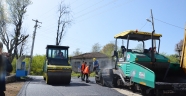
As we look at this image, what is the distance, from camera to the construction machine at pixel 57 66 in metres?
11.4

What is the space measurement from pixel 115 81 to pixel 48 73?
141 inches

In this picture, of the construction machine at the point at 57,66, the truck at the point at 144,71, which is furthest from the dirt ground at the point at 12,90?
the truck at the point at 144,71

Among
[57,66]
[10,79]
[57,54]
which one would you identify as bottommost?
[10,79]

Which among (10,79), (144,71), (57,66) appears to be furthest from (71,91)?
(10,79)

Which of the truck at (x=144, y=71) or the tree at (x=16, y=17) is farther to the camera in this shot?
the tree at (x=16, y=17)

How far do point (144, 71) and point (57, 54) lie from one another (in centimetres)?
694

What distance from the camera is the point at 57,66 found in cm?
1144

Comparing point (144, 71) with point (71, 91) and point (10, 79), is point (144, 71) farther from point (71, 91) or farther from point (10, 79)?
point (10, 79)

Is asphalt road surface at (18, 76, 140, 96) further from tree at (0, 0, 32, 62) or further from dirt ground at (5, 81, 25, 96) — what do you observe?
tree at (0, 0, 32, 62)

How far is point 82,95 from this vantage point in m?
7.95

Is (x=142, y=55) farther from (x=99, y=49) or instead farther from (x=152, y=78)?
(x=99, y=49)

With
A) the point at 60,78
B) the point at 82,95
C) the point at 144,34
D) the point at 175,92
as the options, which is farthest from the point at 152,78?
the point at 60,78

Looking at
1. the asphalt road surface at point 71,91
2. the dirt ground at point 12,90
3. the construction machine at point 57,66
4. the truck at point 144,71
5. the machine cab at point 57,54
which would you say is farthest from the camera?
the machine cab at point 57,54

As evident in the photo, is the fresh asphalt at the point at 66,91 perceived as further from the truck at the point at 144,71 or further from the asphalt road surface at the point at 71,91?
the truck at the point at 144,71
